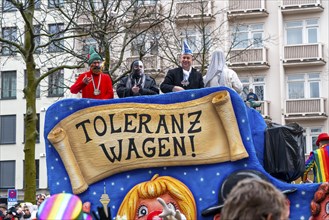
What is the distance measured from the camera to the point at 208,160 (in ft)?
24.4

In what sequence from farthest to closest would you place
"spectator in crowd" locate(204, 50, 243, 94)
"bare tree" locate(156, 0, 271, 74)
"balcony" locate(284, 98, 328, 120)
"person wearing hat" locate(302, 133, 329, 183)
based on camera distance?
"balcony" locate(284, 98, 328, 120), "bare tree" locate(156, 0, 271, 74), "person wearing hat" locate(302, 133, 329, 183), "spectator in crowd" locate(204, 50, 243, 94)

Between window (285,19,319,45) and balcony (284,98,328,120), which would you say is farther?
window (285,19,319,45)

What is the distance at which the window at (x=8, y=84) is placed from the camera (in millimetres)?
39969

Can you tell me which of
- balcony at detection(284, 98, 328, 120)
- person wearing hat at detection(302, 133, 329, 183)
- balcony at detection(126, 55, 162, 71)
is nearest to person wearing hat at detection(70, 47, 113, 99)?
person wearing hat at detection(302, 133, 329, 183)

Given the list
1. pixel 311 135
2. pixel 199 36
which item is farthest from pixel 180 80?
pixel 311 135

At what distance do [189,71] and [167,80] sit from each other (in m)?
0.28

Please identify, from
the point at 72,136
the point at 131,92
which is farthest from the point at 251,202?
the point at 131,92

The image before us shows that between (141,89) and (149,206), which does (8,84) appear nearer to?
(141,89)

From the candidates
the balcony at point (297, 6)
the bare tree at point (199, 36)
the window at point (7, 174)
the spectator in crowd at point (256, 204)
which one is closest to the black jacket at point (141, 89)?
the spectator in crowd at point (256, 204)

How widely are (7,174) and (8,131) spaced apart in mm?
2465

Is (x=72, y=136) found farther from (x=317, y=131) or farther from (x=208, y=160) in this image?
(x=317, y=131)

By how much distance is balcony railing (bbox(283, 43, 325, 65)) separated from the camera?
33.5 m

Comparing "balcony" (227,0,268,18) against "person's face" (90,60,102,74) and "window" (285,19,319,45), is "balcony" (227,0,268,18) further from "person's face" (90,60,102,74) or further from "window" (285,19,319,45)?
"person's face" (90,60,102,74)

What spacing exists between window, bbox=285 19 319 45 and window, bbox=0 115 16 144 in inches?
622
